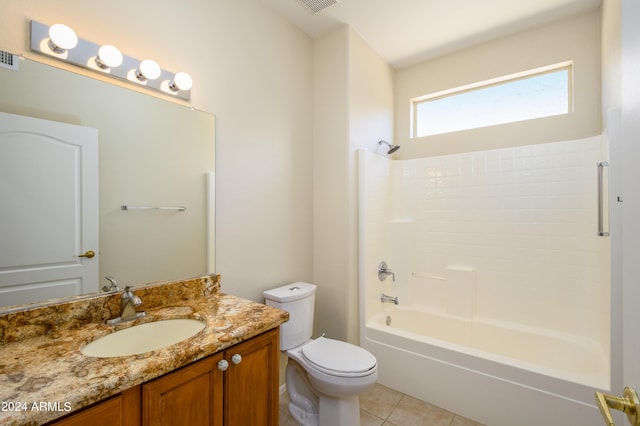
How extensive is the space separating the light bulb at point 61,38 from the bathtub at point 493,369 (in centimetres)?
246

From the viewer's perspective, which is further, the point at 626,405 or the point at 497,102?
the point at 497,102

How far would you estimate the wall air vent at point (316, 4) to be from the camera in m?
2.00

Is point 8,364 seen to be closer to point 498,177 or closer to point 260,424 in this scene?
point 260,424

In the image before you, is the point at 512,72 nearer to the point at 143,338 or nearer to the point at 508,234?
the point at 508,234

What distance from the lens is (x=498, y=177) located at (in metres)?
2.52

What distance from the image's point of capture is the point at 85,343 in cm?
106

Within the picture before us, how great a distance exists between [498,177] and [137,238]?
272cm

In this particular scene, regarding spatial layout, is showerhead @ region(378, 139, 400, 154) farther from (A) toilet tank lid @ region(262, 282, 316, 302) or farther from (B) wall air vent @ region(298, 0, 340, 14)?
(A) toilet tank lid @ region(262, 282, 316, 302)

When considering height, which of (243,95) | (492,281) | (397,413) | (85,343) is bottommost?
(397,413)

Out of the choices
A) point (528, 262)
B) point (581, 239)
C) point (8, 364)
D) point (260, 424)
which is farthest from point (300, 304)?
point (581, 239)

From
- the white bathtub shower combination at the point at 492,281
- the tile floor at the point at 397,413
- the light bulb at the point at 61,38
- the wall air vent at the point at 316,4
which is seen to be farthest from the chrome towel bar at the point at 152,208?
the wall air vent at the point at 316,4

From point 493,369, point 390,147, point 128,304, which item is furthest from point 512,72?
point 128,304

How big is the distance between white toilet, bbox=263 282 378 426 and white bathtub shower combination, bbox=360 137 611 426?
597 millimetres

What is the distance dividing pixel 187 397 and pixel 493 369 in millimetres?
1811
